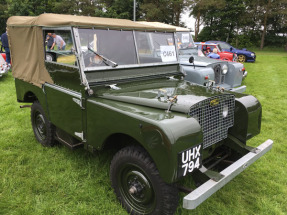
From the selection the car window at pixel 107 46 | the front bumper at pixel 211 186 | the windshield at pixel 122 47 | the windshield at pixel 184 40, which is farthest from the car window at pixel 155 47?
the windshield at pixel 184 40

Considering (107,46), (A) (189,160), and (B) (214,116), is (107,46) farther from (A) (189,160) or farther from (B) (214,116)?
(A) (189,160)

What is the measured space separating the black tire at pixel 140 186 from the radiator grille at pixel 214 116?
0.65 meters

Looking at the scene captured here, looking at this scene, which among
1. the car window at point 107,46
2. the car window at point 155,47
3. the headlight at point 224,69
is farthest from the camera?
the headlight at point 224,69

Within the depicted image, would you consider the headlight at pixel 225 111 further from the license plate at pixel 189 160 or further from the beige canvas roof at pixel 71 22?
the beige canvas roof at pixel 71 22

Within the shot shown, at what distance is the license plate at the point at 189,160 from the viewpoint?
2.07 metres

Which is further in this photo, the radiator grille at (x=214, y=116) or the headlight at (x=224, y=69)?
the headlight at (x=224, y=69)

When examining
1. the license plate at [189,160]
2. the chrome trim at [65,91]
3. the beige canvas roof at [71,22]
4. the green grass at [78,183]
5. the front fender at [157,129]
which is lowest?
the green grass at [78,183]

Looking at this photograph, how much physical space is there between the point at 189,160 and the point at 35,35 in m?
2.82

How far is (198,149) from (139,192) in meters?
0.79

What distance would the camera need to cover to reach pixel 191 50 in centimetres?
845

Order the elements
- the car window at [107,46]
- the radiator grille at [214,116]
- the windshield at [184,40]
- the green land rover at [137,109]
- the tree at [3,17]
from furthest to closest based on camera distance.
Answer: the tree at [3,17], the windshield at [184,40], the car window at [107,46], the radiator grille at [214,116], the green land rover at [137,109]

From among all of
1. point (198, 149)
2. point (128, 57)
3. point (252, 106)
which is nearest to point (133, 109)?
point (198, 149)

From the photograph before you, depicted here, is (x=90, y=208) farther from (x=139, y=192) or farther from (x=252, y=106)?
(x=252, y=106)

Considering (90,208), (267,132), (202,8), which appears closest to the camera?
(90,208)
